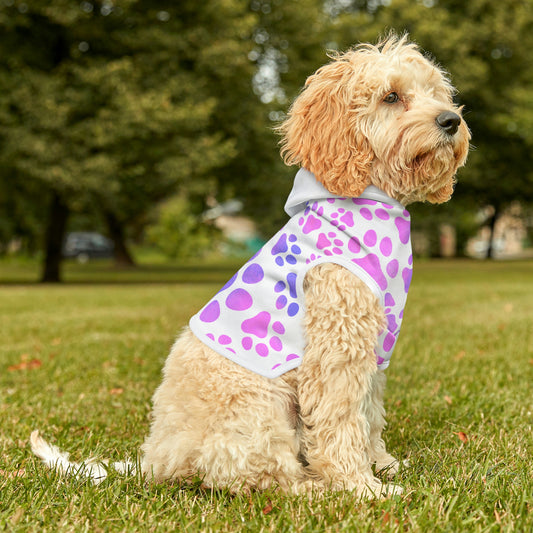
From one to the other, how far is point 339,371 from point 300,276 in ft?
1.64

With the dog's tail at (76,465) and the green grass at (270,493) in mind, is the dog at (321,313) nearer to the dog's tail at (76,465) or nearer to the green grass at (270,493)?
the dog's tail at (76,465)

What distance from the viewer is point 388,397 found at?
5.07 m

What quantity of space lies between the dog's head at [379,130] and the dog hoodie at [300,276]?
0.12 metres

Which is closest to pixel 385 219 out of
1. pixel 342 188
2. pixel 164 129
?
pixel 342 188

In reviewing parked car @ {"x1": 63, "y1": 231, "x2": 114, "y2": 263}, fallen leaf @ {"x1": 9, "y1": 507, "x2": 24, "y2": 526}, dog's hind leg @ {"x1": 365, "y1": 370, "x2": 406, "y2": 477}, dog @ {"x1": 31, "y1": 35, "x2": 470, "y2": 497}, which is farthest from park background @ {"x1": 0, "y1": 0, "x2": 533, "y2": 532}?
parked car @ {"x1": 63, "y1": 231, "x2": 114, "y2": 263}

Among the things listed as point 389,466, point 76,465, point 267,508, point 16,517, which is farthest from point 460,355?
point 16,517

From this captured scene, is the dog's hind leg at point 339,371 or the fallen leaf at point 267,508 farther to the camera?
the dog's hind leg at point 339,371

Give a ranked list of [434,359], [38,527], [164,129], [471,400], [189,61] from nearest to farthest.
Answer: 1. [38,527]
2. [471,400]
3. [434,359]
4. [164,129]
5. [189,61]

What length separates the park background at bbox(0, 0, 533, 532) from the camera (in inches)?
112

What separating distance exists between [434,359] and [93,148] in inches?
554

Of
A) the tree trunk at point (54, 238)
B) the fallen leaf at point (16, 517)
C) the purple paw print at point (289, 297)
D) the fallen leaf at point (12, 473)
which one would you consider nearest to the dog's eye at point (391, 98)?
the purple paw print at point (289, 297)

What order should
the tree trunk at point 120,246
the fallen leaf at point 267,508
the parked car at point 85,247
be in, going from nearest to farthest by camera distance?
the fallen leaf at point 267,508 → the tree trunk at point 120,246 → the parked car at point 85,247

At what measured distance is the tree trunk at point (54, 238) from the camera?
21656 millimetres

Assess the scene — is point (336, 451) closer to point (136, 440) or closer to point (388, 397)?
point (136, 440)
